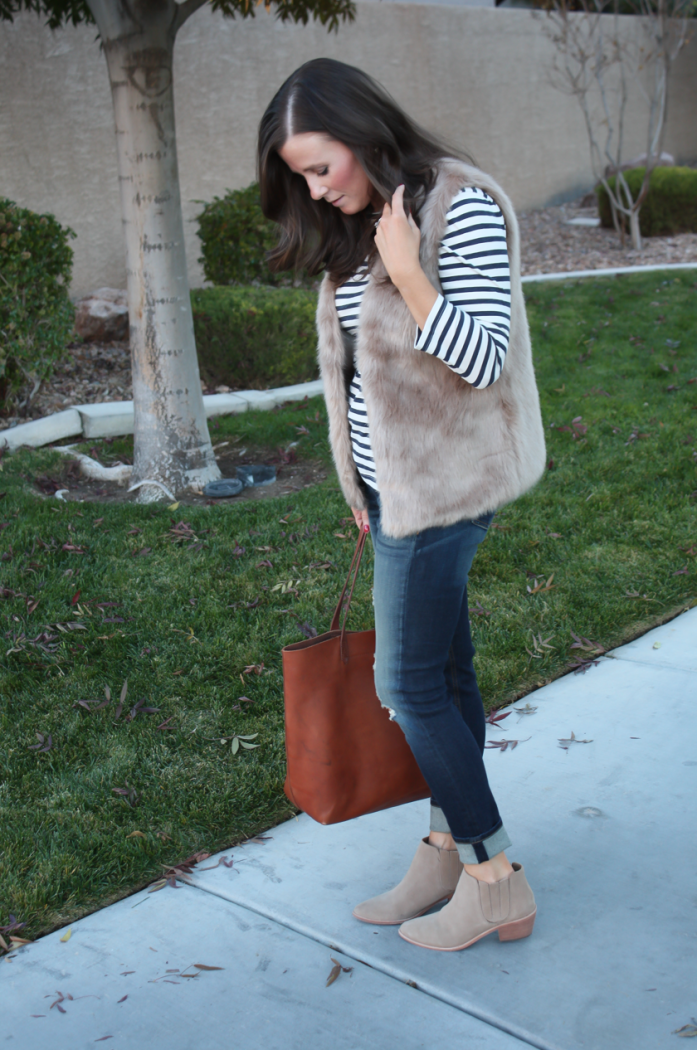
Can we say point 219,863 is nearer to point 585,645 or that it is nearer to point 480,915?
point 480,915

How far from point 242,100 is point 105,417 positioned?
6.78 metres

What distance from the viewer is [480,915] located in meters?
2.25

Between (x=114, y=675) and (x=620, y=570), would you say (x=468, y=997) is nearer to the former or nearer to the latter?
(x=114, y=675)

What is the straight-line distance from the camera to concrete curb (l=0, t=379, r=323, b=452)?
667 cm

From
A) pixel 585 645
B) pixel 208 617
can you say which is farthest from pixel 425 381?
pixel 208 617

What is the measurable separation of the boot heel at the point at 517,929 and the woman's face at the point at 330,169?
176 cm

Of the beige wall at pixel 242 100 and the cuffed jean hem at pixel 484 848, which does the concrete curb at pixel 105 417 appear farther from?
the cuffed jean hem at pixel 484 848

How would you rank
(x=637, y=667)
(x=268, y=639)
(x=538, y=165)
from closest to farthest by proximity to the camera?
(x=637, y=667) < (x=268, y=639) < (x=538, y=165)

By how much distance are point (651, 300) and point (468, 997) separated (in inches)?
344

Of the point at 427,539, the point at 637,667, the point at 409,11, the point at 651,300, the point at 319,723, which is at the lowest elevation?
the point at 637,667

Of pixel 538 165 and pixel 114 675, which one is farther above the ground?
pixel 538 165

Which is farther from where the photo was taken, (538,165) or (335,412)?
(538,165)

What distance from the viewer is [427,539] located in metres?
2.06

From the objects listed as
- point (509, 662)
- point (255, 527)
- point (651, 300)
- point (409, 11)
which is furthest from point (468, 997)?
point (409, 11)
